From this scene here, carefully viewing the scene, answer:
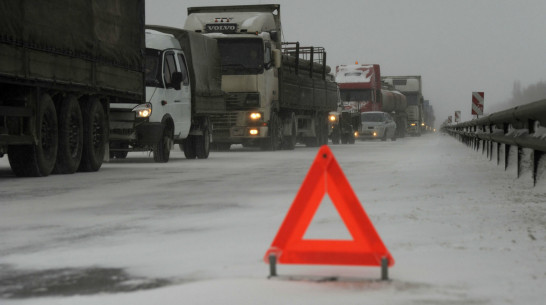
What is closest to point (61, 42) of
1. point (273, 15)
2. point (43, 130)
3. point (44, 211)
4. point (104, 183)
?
point (43, 130)

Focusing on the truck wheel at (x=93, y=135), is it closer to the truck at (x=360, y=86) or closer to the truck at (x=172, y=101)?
the truck at (x=172, y=101)

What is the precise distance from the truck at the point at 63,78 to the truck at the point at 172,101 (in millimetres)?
1007

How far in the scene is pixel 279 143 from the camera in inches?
1356

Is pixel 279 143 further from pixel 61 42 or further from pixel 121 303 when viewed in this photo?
pixel 121 303

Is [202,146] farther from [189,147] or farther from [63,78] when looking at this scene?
[63,78]

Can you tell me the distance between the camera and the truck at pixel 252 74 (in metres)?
31.6

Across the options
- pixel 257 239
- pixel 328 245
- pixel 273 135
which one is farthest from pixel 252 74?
pixel 328 245

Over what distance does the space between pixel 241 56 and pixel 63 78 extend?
15.0 metres

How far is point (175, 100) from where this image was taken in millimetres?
23625

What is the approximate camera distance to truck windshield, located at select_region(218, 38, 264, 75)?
31.5 meters

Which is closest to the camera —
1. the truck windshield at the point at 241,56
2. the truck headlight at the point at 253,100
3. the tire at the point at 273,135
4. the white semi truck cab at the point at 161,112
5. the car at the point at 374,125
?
the white semi truck cab at the point at 161,112

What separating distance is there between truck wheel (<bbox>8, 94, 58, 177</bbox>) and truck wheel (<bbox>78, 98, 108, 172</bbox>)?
143cm

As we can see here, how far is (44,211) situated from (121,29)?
10195 mm

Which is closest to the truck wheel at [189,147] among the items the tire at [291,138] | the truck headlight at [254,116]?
the truck headlight at [254,116]
